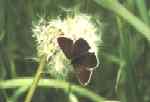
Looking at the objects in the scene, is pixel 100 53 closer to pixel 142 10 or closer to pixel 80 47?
pixel 142 10

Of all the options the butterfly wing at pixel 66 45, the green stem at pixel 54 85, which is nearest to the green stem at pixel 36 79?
the butterfly wing at pixel 66 45

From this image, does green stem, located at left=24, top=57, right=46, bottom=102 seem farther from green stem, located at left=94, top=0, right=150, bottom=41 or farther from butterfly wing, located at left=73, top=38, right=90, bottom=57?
green stem, located at left=94, top=0, right=150, bottom=41

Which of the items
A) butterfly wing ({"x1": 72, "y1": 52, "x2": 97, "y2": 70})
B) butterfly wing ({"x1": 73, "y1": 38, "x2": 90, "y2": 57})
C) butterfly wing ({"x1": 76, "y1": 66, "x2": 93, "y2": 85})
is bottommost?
butterfly wing ({"x1": 76, "y1": 66, "x2": 93, "y2": 85})

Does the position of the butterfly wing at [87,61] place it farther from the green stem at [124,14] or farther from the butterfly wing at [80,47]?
the green stem at [124,14]

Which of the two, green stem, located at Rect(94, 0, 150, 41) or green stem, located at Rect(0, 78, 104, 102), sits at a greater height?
green stem, located at Rect(94, 0, 150, 41)

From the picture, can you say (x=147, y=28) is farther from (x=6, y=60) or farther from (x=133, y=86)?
(x=6, y=60)

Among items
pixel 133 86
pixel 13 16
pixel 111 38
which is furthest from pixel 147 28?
pixel 13 16

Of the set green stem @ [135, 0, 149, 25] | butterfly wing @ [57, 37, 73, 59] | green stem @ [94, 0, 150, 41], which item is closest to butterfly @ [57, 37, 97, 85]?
butterfly wing @ [57, 37, 73, 59]
